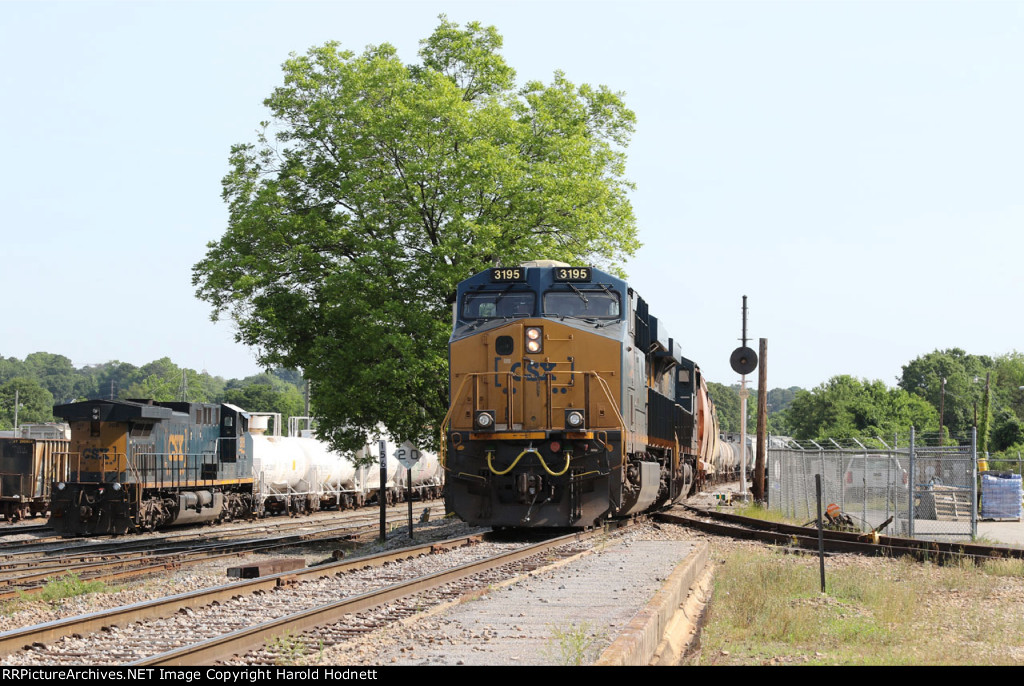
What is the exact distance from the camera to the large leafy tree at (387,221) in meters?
23.5

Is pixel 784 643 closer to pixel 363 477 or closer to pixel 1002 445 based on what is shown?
pixel 363 477

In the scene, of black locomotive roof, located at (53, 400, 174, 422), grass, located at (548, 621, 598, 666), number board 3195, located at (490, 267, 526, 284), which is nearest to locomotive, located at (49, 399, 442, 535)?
black locomotive roof, located at (53, 400, 174, 422)

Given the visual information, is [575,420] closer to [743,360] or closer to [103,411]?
[103,411]

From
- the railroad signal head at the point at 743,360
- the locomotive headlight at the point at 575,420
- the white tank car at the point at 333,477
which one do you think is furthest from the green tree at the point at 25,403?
the locomotive headlight at the point at 575,420

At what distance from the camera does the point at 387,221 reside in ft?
81.6

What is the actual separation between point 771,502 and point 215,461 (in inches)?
732

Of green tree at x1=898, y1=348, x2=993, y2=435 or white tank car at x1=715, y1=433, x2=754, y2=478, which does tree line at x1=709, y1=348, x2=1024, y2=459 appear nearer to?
green tree at x1=898, y1=348, x2=993, y2=435

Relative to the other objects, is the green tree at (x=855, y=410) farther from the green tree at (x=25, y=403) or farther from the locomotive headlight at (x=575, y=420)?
the green tree at (x=25, y=403)

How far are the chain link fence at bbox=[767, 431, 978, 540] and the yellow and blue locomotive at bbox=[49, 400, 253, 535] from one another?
17.3 m

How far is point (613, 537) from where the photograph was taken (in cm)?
2052

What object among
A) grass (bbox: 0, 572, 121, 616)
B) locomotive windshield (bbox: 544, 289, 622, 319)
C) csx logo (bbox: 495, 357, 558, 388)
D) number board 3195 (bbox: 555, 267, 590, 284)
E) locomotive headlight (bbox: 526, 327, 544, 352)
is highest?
number board 3195 (bbox: 555, 267, 590, 284)

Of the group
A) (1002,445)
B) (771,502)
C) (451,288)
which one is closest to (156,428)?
(451,288)

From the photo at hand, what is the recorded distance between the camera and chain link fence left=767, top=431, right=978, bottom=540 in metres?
21.6

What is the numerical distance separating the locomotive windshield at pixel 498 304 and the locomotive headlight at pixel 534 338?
601 millimetres
